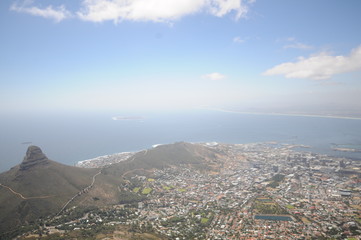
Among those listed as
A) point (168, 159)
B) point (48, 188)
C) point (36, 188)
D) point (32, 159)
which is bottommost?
point (168, 159)

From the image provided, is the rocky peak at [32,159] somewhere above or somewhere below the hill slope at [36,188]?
above

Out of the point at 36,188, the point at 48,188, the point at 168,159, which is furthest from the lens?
the point at 168,159

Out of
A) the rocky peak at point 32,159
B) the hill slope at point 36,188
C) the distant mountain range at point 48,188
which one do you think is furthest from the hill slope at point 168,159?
the rocky peak at point 32,159

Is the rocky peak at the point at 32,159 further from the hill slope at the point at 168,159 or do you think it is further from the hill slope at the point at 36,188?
the hill slope at the point at 168,159

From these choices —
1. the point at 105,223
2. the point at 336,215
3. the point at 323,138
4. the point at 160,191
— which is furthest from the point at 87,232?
Result: the point at 323,138

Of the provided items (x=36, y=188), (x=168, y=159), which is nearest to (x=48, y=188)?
(x=36, y=188)

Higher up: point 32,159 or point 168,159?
point 32,159

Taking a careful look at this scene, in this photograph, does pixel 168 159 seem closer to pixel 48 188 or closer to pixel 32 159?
pixel 48 188

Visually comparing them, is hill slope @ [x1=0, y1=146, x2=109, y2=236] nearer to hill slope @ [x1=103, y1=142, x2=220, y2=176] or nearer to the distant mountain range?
the distant mountain range

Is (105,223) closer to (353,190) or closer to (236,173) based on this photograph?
(236,173)
